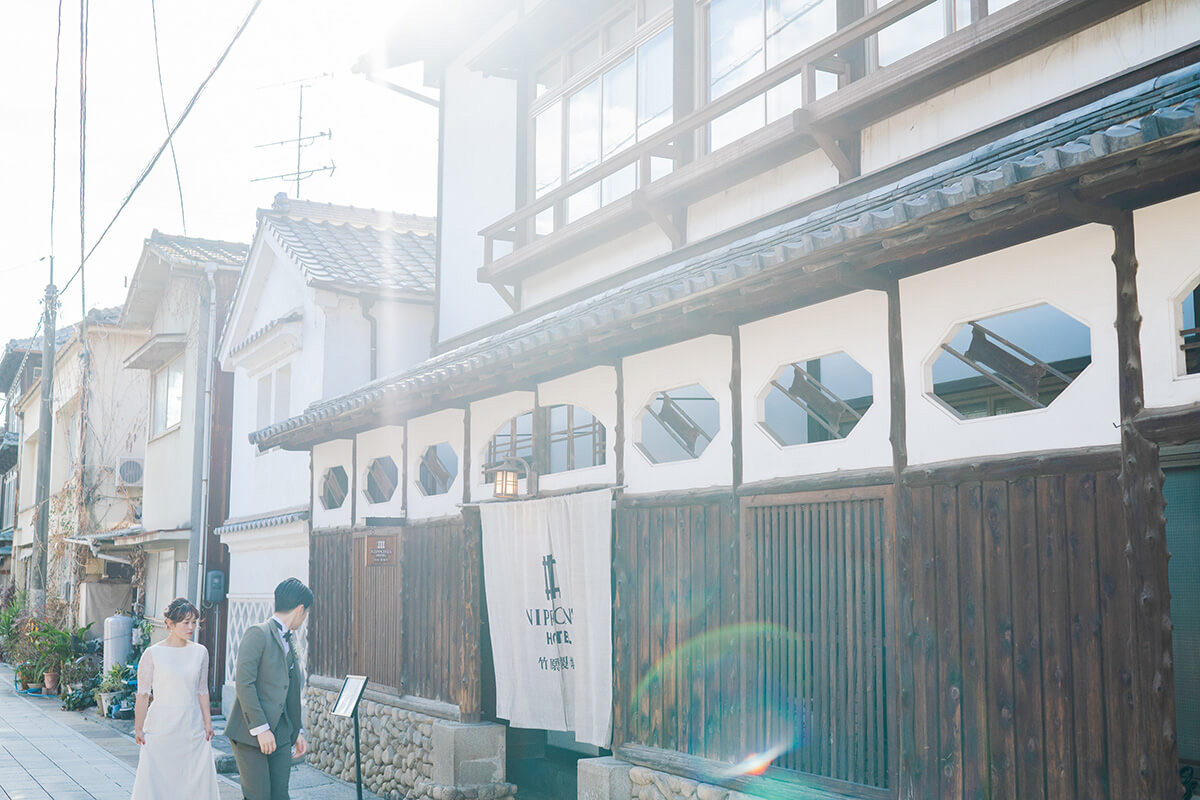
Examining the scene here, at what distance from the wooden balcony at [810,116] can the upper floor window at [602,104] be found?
17.2 inches

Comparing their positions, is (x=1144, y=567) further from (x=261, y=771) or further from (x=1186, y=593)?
(x=261, y=771)

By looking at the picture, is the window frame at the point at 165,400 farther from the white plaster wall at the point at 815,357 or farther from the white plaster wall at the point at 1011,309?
the white plaster wall at the point at 1011,309

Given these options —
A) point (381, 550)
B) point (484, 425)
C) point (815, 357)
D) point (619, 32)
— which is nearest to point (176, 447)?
point (381, 550)

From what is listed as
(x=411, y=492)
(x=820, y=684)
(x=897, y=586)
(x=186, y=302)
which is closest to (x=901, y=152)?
(x=897, y=586)

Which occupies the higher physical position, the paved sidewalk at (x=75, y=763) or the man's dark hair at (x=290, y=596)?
the man's dark hair at (x=290, y=596)

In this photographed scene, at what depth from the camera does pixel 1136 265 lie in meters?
5.77

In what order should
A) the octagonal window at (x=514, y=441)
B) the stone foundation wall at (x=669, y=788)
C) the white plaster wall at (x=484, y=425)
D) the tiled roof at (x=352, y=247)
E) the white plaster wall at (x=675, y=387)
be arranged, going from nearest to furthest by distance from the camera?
the stone foundation wall at (x=669, y=788) → the white plaster wall at (x=675, y=387) → the white plaster wall at (x=484, y=425) → the octagonal window at (x=514, y=441) → the tiled roof at (x=352, y=247)

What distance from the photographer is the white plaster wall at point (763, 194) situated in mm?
9219

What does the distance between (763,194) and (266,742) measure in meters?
5.95

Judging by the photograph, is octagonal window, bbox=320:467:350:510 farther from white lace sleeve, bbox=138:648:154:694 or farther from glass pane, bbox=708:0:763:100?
glass pane, bbox=708:0:763:100

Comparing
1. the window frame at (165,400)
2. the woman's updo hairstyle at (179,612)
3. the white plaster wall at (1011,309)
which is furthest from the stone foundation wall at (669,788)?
the window frame at (165,400)

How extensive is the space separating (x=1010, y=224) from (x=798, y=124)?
3.38 meters

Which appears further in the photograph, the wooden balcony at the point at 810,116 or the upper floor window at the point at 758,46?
the upper floor window at the point at 758,46

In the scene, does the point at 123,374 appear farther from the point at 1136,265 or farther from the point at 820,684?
the point at 1136,265
